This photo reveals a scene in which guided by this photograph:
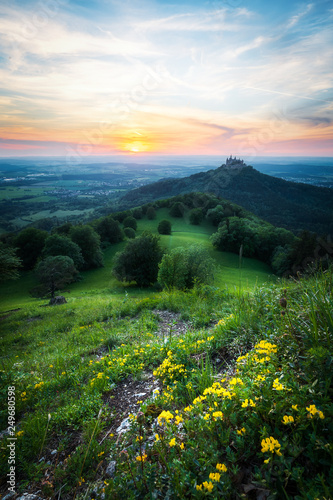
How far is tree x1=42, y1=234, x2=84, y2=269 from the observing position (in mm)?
44344

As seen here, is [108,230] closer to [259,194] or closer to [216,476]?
[216,476]

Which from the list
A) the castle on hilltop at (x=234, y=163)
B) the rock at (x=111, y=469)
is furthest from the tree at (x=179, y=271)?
the castle on hilltop at (x=234, y=163)

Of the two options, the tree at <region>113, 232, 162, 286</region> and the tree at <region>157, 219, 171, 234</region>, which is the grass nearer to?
the tree at <region>113, 232, 162, 286</region>

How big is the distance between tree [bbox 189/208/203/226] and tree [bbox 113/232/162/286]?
4690cm

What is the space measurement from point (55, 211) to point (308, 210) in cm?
13418

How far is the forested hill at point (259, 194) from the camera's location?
120m

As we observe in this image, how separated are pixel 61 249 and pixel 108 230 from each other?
20.6 m

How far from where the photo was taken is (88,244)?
51.1 m

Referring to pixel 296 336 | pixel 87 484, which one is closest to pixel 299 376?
pixel 296 336

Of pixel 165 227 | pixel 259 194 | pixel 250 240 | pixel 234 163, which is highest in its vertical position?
pixel 234 163

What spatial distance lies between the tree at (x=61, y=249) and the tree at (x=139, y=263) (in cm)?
1218

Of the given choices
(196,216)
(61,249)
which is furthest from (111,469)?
(196,216)

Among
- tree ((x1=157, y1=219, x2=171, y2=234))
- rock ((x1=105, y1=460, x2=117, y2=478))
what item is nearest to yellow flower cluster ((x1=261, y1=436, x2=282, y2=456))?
rock ((x1=105, y1=460, x2=117, y2=478))

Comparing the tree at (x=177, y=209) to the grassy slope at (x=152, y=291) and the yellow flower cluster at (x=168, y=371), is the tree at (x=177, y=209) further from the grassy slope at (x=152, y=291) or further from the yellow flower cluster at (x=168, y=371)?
the yellow flower cluster at (x=168, y=371)
